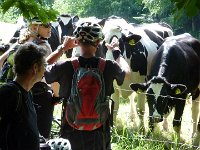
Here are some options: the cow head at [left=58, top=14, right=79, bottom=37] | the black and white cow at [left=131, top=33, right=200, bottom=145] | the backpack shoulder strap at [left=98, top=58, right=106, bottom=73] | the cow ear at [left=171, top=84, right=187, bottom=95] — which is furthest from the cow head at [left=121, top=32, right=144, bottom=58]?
the backpack shoulder strap at [left=98, top=58, right=106, bottom=73]

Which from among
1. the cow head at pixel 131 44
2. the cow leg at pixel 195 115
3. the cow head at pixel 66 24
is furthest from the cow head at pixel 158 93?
the cow head at pixel 66 24

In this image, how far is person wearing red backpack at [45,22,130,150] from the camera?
349 cm

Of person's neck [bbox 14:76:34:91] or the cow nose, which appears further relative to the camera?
the cow nose

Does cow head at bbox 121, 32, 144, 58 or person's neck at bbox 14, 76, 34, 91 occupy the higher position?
cow head at bbox 121, 32, 144, 58

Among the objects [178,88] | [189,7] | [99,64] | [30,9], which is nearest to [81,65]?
[99,64]

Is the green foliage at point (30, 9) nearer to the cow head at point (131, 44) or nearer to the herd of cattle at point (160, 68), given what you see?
the herd of cattle at point (160, 68)

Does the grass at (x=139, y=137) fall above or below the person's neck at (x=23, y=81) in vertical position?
below

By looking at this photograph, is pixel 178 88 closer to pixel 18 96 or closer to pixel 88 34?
pixel 88 34

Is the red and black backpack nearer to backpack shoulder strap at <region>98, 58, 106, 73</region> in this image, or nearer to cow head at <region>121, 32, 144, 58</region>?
backpack shoulder strap at <region>98, 58, 106, 73</region>

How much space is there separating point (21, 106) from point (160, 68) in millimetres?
4534

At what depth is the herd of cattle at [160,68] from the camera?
21.3ft

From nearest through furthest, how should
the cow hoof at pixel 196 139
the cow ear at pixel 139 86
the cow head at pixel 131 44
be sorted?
the cow ear at pixel 139 86 < the cow hoof at pixel 196 139 < the cow head at pixel 131 44

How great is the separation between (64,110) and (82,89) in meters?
0.32

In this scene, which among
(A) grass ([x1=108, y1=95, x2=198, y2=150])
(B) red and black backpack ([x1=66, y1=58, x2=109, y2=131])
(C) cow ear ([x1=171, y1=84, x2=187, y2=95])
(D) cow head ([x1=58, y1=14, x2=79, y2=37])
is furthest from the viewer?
(D) cow head ([x1=58, y1=14, x2=79, y2=37])
